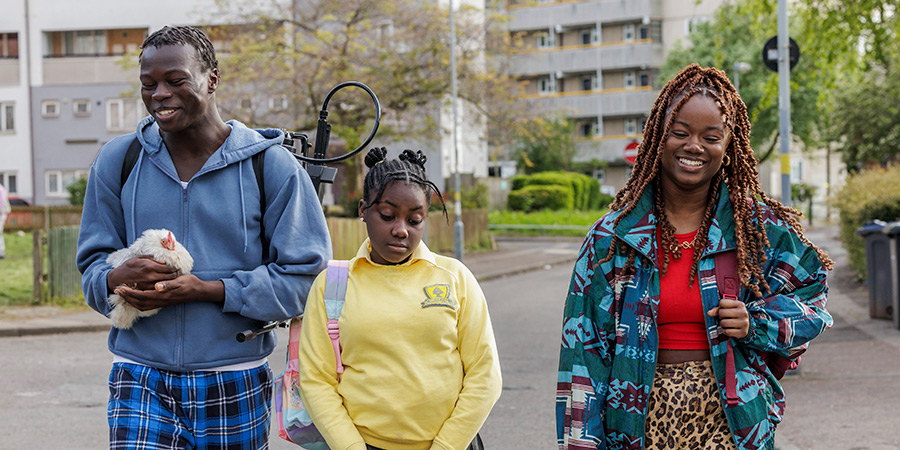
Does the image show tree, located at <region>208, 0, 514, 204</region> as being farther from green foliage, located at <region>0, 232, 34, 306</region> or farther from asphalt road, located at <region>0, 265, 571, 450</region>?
asphalt road, located at <region>0, 265, 571, 450</region>

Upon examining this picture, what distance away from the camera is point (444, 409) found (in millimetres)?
2832

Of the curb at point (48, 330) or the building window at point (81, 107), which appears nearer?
the curb at point (48, 330)

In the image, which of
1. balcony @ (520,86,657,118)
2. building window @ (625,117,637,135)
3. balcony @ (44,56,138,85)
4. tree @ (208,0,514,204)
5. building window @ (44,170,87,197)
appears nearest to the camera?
tree @ (208,0,514,204)

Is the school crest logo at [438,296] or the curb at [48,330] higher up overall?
the school crest logo at [438,296]

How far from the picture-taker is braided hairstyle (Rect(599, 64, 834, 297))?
292 centimetres

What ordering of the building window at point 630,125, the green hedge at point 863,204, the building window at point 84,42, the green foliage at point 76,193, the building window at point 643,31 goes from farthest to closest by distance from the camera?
the building window at point 630,125, the building window at point 643,31, the building window at point 84,42, the green foliage at point 76,193, the green hedge at point 863,204

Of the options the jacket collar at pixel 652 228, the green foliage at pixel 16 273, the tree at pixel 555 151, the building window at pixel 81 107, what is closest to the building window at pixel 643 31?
the tree at pixel 555 151

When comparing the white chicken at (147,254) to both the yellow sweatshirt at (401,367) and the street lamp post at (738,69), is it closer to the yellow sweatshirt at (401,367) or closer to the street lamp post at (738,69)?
the yellow sweatshirt at (401,367)

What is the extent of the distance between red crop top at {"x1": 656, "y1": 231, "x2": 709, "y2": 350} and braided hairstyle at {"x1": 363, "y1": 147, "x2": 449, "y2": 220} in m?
0.75

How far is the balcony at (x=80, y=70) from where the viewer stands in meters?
41.1

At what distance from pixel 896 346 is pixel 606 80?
173 feet

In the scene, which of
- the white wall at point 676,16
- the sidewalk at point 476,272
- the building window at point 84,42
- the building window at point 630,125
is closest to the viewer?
the sidewalk at point 476,272

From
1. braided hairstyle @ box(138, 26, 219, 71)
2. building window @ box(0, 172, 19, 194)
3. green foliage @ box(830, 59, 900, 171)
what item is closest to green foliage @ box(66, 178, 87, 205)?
building window @ box(0, 172, 19, 194)

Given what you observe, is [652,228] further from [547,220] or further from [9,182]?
[9,182]
